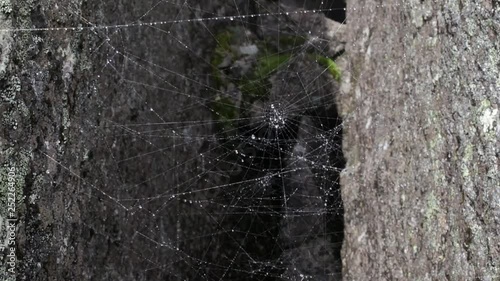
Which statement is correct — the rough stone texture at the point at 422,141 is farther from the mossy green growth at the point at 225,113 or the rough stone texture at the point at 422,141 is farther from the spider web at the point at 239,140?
the mossy green growth at the point at 225,113

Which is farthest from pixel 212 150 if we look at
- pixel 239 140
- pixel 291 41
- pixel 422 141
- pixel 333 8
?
pixel 422 141

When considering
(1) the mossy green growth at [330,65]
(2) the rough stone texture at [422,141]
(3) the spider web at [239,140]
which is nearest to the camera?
(2) the rough stone texture at [422,141]

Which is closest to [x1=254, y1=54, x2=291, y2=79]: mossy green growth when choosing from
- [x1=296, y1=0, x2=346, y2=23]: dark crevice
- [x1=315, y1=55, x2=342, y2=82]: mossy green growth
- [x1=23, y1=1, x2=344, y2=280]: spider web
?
[x1=23, y1=1, x2=344, y2=280]: spider web

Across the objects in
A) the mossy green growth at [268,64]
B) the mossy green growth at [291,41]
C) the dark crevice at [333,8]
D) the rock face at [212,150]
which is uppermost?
the dark crevice at [333,8]

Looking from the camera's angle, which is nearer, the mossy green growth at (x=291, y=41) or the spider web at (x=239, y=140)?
the spider web at (x=239, y=140)

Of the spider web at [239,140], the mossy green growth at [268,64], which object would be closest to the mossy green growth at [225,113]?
the spider web at [239,140]

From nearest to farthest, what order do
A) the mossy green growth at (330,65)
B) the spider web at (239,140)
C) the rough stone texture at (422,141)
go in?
1. the rough stone texture at (422,141)
2. the spider web at (239,140)
3. the mossy green growth at (330,65)

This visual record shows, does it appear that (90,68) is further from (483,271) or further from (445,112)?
(483,271)

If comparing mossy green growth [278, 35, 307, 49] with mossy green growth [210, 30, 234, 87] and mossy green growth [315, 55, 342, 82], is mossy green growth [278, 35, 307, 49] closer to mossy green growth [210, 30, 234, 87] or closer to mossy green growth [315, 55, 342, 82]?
mossy green growth [315, 55, 342, 82]
